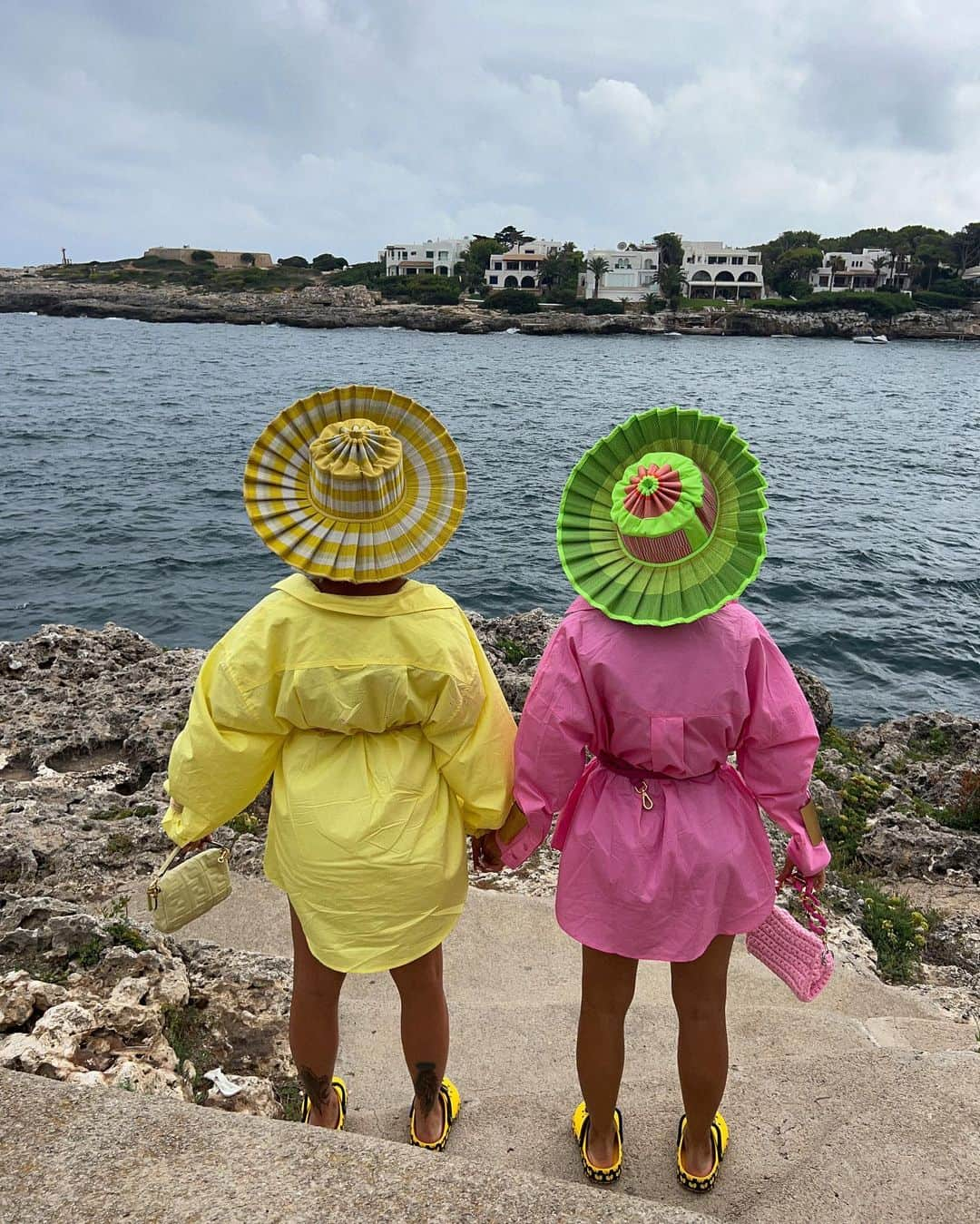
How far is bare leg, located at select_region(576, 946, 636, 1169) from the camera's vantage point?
263 centimetres

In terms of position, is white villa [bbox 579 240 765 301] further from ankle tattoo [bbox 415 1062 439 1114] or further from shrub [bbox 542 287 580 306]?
ankle tattoo [bbox 415 1062 439 1114]

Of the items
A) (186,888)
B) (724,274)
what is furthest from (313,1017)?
(724,274)

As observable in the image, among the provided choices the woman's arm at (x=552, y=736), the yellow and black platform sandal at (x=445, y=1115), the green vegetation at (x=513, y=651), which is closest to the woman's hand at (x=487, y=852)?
the woman's arm at (x=552, y=736)

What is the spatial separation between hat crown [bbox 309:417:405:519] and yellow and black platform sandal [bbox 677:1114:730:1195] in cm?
210

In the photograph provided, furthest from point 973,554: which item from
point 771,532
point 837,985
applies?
point 837,985

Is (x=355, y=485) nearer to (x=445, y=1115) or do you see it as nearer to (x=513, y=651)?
(x=445, y=1115)

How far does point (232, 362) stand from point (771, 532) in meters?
38.5

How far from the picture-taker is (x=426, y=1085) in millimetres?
2826

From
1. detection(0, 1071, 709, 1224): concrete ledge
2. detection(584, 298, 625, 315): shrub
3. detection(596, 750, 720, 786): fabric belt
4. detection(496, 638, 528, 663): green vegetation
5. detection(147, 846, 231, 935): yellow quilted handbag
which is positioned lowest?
detection(496, 638, 528, 663): green vegetation

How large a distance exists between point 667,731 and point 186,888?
1.54m

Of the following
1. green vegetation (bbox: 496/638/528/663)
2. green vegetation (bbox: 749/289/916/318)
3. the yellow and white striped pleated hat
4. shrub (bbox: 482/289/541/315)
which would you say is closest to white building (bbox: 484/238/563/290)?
shrub (bbox: 482/289/541/315)

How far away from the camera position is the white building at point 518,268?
10288 centimetres

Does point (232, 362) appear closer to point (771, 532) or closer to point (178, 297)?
point (771, 532)

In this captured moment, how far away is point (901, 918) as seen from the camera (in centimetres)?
479
